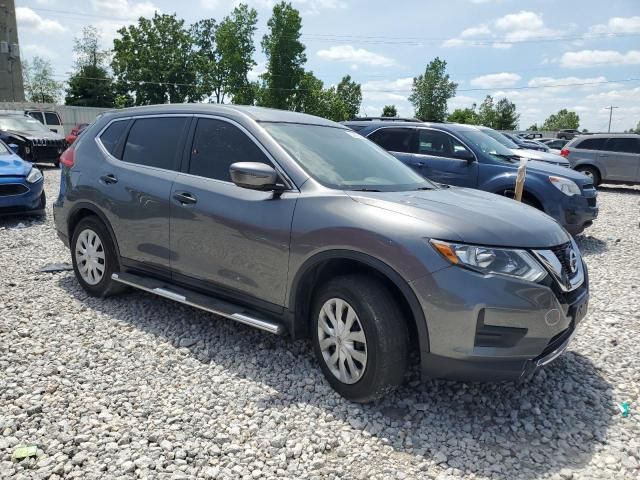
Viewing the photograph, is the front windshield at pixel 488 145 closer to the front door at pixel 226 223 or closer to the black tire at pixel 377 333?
the front door at pixel 226 223

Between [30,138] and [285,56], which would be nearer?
[30,138]

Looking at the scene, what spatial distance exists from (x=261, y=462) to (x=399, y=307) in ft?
3.63

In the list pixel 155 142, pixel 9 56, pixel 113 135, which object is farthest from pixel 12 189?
pixel 9 56

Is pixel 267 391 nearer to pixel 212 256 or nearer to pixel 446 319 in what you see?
pixel 212 256

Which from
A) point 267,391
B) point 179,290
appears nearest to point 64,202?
point 179,290

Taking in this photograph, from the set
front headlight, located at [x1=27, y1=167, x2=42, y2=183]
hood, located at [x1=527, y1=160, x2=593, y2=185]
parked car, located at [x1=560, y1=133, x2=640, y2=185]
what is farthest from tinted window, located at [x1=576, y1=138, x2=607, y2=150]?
front headlight, located at [x1=27, y1=167, x2=42, y2=183]

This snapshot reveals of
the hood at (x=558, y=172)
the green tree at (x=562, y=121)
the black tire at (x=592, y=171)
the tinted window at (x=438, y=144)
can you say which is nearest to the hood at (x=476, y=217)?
the hood at (x=558, y=172)

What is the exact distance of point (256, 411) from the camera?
3137 millimetres

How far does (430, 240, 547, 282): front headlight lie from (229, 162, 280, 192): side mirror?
1.12m

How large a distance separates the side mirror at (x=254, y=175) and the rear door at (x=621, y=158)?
604 inches

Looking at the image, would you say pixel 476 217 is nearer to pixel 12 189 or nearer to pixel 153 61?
pixel 12 189

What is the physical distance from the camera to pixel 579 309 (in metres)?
3.09

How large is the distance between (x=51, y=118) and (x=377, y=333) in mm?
23062

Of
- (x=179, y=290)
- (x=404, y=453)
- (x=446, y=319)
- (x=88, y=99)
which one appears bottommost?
(x=404, y=453)
